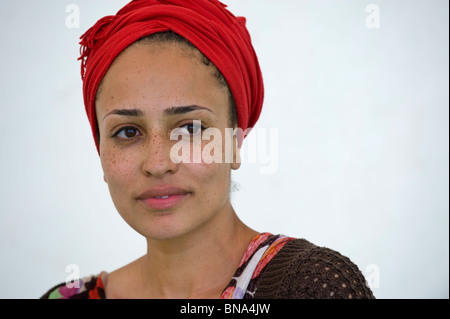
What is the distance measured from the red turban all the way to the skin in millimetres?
44

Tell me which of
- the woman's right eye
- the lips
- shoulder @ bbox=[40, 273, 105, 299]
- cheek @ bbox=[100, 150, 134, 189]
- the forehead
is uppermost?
the forehead

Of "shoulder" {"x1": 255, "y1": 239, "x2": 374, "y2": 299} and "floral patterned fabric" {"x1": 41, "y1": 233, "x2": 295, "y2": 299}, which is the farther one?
"floral patterned fabric" {"x1": 41, "y1": 233, "x2": 295, "y2": 299}

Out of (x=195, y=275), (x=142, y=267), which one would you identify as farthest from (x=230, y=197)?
(x=142, y=267)

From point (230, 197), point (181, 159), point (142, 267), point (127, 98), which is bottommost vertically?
point (142, 267)

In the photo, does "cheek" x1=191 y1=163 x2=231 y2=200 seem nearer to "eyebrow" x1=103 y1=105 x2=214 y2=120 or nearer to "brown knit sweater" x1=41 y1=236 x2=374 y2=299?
"eyebrow" x1=103 y1=105 x2=214 y2=120

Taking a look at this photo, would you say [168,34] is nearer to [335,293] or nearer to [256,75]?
[256,75]

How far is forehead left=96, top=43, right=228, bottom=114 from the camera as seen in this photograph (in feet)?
5.95

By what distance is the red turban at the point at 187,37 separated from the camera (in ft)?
6.27

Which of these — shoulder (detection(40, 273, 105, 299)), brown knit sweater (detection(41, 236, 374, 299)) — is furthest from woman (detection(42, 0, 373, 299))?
shoulder (detection(40, 273, 105, 299))

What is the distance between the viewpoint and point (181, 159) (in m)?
1.80

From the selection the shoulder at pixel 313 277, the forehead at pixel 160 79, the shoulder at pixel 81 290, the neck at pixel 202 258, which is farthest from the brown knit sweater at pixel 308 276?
the shoulder at pixel 81 290

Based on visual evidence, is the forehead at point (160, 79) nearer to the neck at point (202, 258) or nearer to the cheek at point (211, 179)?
the cheek at point (211, 179)
